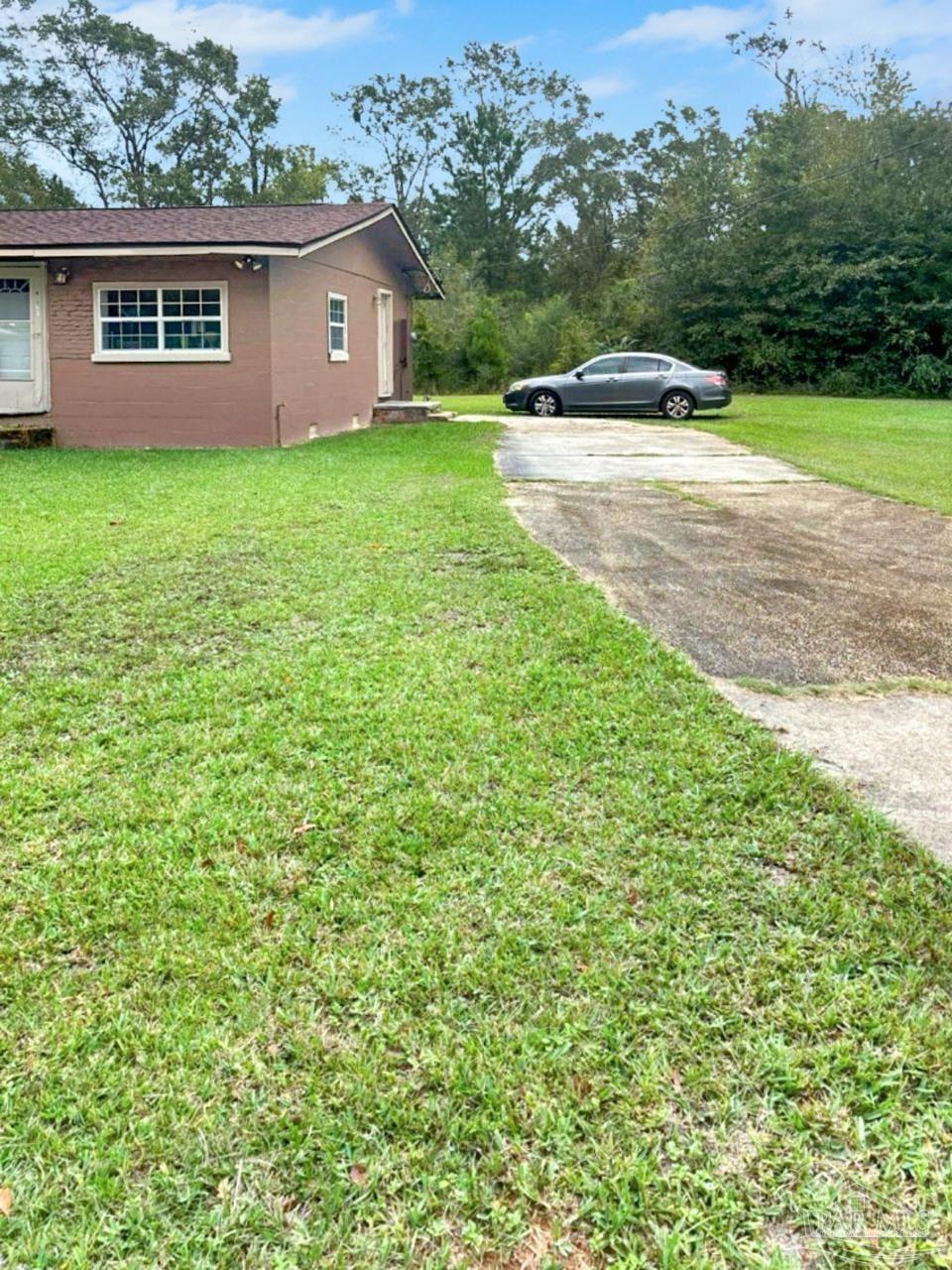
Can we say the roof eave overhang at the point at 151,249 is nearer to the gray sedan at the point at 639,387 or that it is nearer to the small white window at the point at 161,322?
the small white window at the point at 161,322

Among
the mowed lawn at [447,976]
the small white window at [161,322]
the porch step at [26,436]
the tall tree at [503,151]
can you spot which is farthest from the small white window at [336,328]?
the tall tree at [503,151]

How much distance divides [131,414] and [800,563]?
421 inches

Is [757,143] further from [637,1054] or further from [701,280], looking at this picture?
[637,1054]

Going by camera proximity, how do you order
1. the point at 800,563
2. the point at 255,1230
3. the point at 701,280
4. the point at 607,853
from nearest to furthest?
1. the point at 255,1230
2. the point at 607,853
3. the point at 800,563
4. the point at 701,280

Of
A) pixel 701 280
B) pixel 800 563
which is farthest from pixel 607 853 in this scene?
pixel 701 280

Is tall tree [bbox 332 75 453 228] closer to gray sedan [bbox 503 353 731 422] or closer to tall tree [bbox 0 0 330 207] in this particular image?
tall tree [bbox 0 0 330 207]

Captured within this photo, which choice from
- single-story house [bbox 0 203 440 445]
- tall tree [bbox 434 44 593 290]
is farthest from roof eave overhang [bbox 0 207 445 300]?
tall tree [bbox 434 44 593 290]

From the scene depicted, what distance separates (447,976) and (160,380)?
13.0 metres

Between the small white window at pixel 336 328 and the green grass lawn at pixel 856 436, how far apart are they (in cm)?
495

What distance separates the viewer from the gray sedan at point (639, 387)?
733 inches

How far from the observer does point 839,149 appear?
29.4 meters

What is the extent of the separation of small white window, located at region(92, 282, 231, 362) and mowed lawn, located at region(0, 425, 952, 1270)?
34.0ft

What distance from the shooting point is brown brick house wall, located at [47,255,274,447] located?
13234mm

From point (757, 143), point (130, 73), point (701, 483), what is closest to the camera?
point (701, 483)
